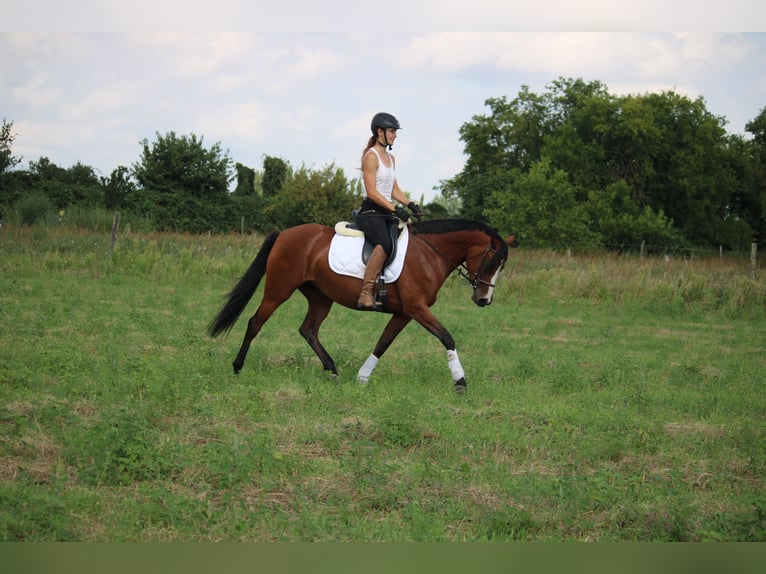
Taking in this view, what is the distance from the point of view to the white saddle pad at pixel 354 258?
28.0ft

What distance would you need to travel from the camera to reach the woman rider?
8.38m

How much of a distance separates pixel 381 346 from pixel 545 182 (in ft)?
90.7

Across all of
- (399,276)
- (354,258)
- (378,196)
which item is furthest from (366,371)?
(378,196)

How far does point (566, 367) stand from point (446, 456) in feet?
13.8

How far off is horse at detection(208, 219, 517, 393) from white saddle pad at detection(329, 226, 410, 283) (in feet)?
0.21

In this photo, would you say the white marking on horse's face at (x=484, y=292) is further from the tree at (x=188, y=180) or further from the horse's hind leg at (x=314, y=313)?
the tree at (x=188, y=180)

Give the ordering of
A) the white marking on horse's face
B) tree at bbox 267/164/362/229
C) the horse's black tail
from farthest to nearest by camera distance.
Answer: tree at bbox 267/164/362/229
the horse's black tail
the white marking on horse's face

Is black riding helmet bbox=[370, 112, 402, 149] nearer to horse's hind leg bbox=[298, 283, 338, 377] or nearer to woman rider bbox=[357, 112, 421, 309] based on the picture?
woman rider bbox=[357, 112, 421, 309]

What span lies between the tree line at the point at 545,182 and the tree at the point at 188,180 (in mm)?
74

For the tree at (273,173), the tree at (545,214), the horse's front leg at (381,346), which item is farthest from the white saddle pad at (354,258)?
the tree at (273,173)

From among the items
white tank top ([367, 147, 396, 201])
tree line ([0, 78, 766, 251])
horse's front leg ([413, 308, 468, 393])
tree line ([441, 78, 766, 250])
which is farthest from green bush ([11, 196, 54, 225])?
tree line ([441, 78, 766, 250])

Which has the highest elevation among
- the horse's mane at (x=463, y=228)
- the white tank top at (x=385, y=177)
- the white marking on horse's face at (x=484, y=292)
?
the white tank top at (x=385, y=177)

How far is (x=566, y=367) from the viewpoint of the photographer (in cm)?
953

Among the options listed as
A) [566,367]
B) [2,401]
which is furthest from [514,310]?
[2,401]
